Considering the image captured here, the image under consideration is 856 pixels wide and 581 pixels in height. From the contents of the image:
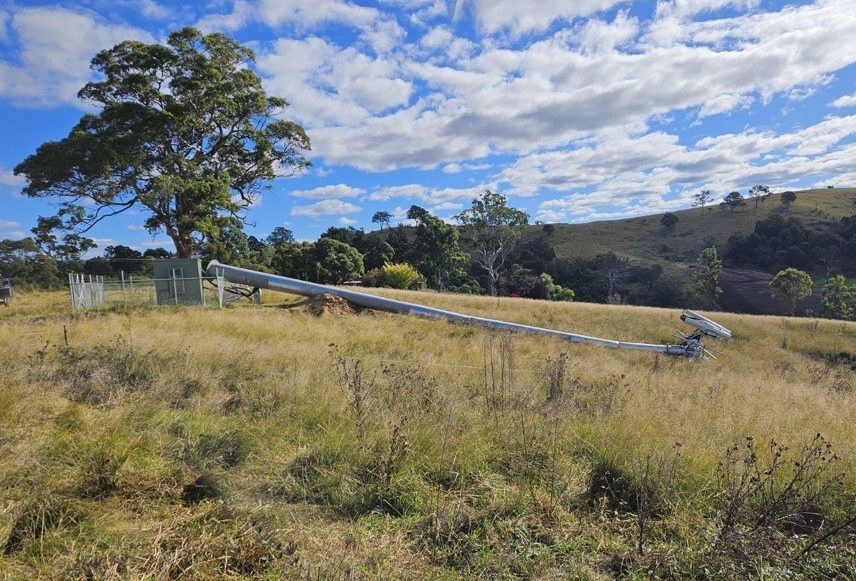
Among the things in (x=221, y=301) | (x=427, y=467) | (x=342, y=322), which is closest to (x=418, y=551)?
(x=427, y=467)

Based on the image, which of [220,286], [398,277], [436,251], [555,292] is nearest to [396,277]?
Result: [398,277]

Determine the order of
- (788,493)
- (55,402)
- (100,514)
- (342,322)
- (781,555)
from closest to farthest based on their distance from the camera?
(781,555)
(100,514)
(788,493)
(55,402)
(342,322)

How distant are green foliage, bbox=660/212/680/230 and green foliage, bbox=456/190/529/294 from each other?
50585mm

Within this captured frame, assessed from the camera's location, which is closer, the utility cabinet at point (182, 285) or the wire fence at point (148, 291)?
the wire fence at point (148, 291)

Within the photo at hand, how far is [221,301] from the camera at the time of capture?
18.6 metres

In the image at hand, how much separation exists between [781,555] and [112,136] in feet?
92.1

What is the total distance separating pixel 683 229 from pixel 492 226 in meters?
53.7

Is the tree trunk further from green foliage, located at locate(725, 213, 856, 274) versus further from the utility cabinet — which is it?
green foliage, located at locate(725, 213, 856, 274)

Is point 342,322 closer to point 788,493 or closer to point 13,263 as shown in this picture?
point 788,493

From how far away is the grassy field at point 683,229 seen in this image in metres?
82.1

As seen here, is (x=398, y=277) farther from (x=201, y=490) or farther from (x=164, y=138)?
(x=201, y=490)

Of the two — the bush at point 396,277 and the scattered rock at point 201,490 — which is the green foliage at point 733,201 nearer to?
the bush at point 396,277

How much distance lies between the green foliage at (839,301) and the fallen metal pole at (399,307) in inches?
1530

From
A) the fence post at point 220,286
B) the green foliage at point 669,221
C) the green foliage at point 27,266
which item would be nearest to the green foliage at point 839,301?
the green foliage at point 669,221
